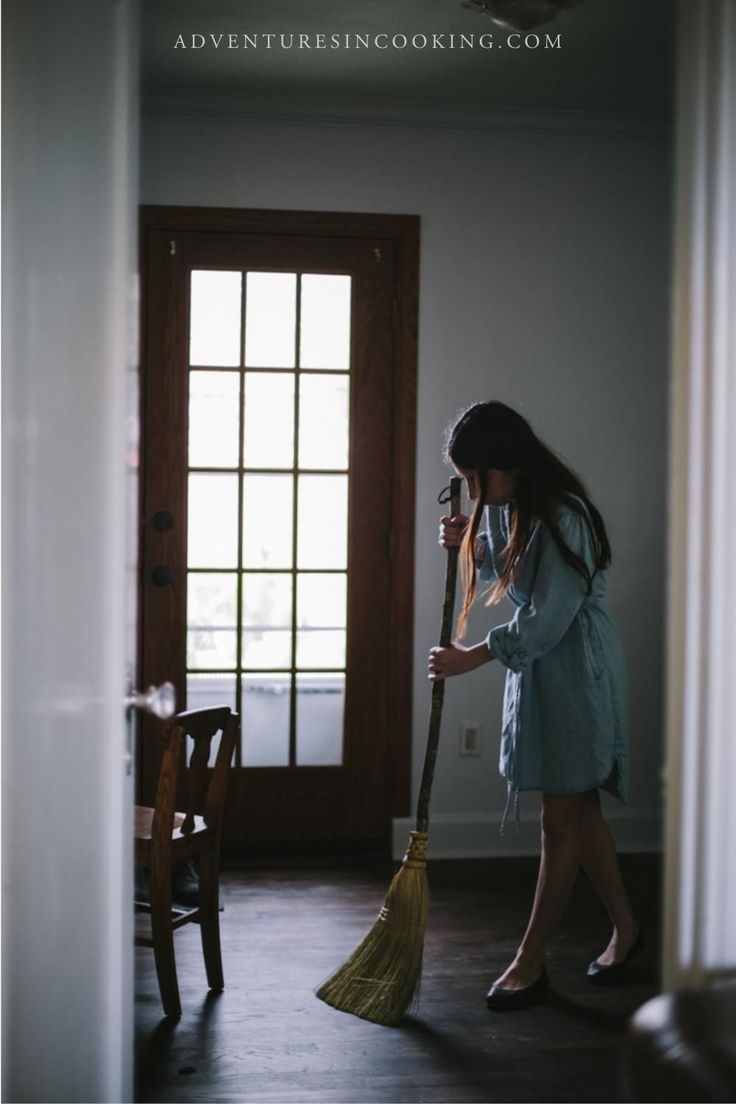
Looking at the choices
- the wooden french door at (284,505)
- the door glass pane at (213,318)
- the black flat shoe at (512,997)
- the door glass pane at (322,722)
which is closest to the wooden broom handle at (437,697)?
the black flat shoe at (512,997)

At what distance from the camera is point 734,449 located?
144 cm

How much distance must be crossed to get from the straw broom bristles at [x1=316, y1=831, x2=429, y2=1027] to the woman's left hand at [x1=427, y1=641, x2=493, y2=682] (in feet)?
1.29

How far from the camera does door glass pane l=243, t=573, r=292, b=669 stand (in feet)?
12.5

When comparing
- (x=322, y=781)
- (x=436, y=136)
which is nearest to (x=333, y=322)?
(x=436, y=136)

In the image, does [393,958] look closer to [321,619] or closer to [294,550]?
[321,619]

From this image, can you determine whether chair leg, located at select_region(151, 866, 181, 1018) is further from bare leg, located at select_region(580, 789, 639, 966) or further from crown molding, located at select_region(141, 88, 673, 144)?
crown molding, located at select_region(141, 88, 673, 144)

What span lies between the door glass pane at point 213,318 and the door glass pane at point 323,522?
517 mm

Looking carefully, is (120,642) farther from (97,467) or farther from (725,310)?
(725,310)

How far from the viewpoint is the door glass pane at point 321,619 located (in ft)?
12.6

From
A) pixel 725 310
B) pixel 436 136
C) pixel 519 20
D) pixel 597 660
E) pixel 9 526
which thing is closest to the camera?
pixel 725 310

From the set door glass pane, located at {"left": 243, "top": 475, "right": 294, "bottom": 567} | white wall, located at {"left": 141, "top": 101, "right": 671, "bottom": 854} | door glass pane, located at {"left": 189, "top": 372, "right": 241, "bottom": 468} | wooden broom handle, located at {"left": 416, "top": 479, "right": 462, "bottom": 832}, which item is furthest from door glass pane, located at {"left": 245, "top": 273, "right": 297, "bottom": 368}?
wooden broom handle, located at {"left": 416, "top": 479, "right": 462, "bottom": 832}

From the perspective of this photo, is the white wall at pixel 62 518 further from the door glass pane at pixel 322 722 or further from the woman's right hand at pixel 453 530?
the door glass pane at pixel 322 722

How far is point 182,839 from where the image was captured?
2527mm

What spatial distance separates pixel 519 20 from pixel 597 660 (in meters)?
1.65
